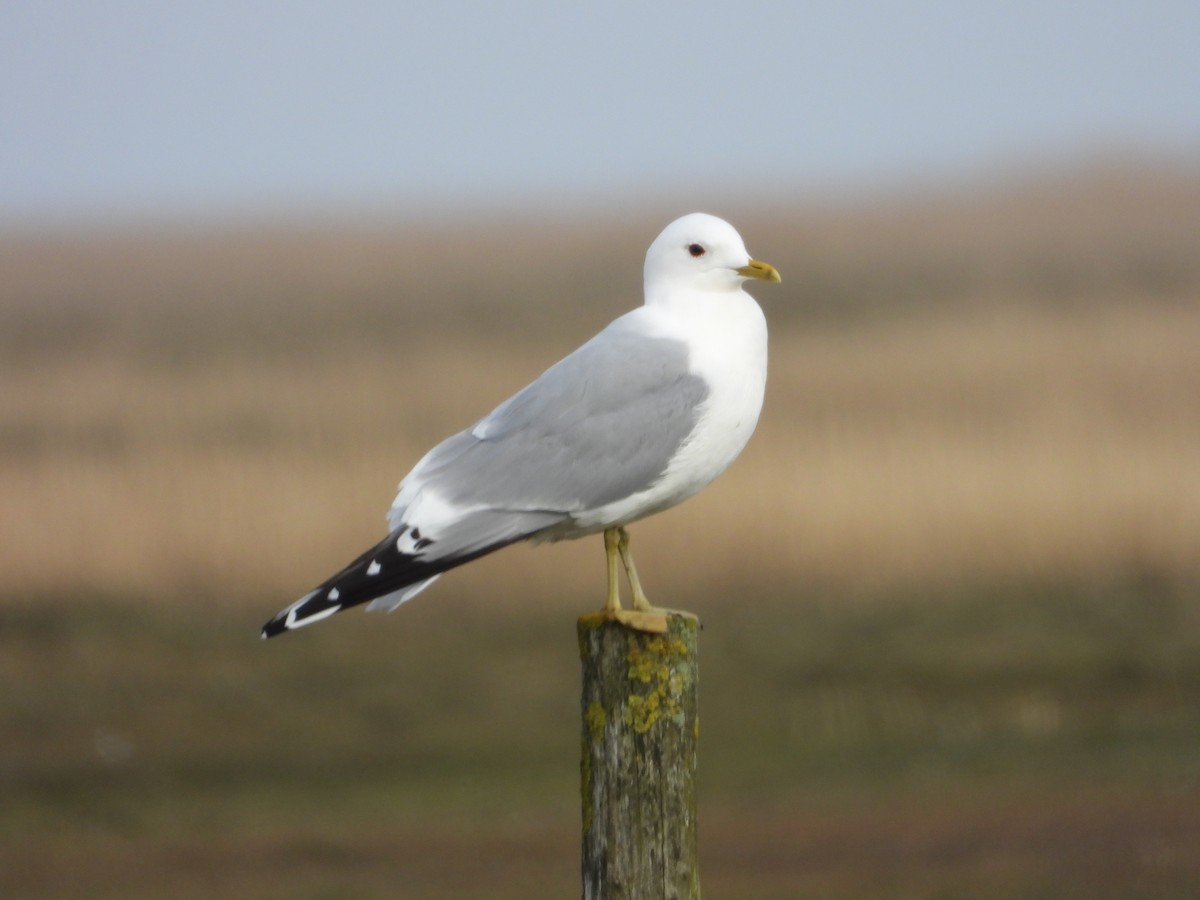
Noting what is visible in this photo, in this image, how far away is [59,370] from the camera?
1478cm

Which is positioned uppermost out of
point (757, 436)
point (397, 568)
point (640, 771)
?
point (757, 436)

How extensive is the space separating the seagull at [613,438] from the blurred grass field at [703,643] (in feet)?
9.91

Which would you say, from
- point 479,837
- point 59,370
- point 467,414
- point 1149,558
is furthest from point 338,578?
point 59,370

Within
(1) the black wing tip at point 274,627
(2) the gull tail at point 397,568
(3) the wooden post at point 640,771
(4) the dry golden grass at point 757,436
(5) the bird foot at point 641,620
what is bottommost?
(3) the wooden post at point 640,771

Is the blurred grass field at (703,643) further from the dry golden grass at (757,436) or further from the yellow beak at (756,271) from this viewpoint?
the yellow beak at (756,271)

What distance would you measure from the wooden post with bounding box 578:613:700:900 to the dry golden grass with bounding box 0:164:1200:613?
5.37m

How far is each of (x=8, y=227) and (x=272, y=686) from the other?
42.8m

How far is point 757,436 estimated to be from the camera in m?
10.5

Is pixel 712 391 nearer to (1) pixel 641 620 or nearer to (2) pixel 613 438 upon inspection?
(2) pixel 613 438

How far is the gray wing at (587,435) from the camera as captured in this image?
13.8ft

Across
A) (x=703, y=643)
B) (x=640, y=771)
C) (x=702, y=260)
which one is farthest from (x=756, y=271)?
(x=703, y=643)

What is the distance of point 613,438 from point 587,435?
65 millimetres

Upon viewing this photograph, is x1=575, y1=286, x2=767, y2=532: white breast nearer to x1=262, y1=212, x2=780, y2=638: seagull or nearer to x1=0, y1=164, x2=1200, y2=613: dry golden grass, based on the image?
x1=262, y1=212, x2=780, y2=638: seagull

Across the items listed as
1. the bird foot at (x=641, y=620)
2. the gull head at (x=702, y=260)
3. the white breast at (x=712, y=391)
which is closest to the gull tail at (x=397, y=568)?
the white breast at (x=712, y=391)
